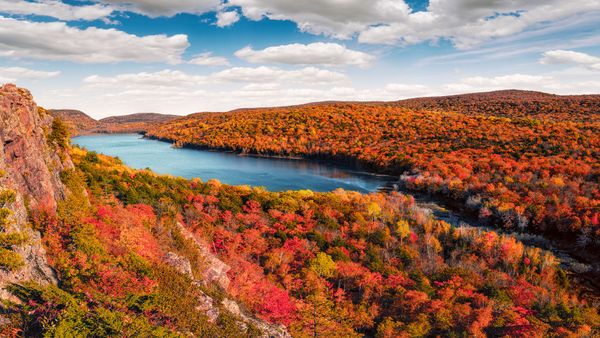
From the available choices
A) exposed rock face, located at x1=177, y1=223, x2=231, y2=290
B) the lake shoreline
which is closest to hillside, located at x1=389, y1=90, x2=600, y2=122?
the lake shoreline

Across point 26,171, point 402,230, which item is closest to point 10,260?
point 26,171

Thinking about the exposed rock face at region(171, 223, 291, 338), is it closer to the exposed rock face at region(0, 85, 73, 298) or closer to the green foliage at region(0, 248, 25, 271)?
the exposed rock face at region(0, 85, 73, 298)

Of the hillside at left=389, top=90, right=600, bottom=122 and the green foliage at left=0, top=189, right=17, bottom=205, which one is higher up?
the hillside at left=389, top=90, right=600, bottom=122

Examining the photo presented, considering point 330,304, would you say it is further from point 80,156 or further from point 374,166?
point 374,166

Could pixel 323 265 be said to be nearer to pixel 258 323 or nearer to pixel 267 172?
pixel 258 323

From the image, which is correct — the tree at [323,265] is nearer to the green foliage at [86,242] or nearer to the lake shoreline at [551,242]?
the green foliage at [86,242]

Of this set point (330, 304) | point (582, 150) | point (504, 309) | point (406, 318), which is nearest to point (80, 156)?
point (330, 304)

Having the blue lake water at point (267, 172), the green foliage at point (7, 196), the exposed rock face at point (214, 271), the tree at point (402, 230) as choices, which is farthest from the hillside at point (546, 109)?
the green foliage at point (7, 196)
